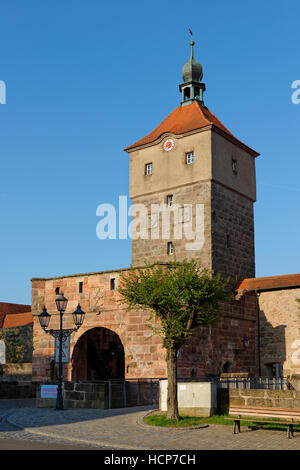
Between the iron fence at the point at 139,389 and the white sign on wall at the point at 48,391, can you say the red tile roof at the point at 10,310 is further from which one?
the white sign on wall at the point at 48,391

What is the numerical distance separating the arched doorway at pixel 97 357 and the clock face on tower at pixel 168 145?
11620mm

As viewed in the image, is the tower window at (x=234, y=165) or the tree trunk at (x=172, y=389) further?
the tower window at (x=234, y=165)

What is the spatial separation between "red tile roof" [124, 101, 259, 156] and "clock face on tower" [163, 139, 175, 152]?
547 millimetres

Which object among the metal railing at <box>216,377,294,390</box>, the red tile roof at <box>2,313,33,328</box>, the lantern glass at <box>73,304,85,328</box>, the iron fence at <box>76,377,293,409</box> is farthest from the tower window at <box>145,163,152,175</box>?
the red tile roof at <box>2,313,33,328</box>

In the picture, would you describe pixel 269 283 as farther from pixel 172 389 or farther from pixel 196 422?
pixel 196 422

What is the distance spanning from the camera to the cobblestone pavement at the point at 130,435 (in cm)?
1146

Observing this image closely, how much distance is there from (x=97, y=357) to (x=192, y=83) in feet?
63.3

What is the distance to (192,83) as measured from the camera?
38.8 metres

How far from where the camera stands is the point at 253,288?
32.4 meters

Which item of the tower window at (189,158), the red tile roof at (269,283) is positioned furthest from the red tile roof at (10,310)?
the red tile roof at (269,283)

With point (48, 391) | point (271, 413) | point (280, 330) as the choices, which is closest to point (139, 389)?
point (48, 391)
